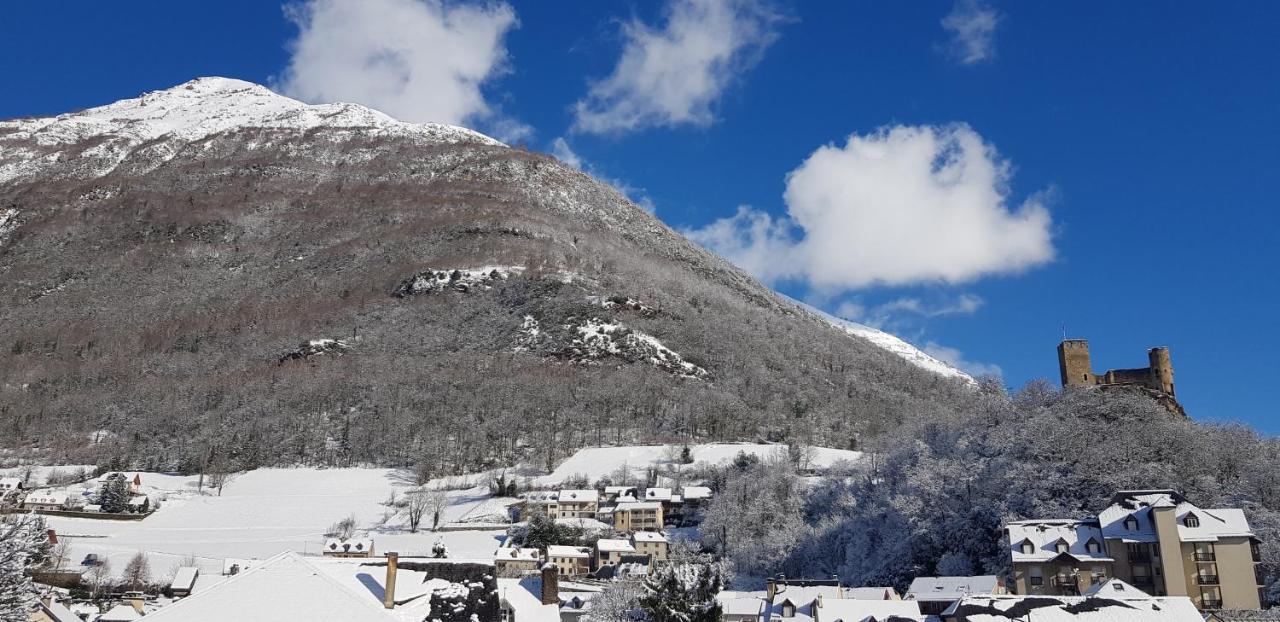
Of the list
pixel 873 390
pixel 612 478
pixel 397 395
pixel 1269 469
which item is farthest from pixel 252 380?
pixel 1269 469

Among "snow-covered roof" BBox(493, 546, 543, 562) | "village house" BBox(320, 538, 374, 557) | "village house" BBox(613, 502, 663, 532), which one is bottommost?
"snow-covered roof" BBox(493, 546, 543, 562)

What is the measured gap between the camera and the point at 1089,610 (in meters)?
36.3

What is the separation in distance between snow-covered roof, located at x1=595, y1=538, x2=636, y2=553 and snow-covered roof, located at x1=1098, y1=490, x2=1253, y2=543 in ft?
124

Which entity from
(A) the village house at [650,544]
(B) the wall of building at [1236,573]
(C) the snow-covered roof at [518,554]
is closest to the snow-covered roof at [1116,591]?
(B) the wall of building at [1236,573]

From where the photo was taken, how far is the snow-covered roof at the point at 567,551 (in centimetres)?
7719

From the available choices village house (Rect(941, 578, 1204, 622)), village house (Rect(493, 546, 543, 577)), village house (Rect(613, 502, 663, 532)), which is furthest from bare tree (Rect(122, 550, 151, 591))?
village house (Rect(941, 578, 1204, 622))

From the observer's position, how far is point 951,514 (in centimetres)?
6325

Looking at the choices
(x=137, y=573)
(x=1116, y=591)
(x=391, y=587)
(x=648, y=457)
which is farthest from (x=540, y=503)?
(x=391, y=587)

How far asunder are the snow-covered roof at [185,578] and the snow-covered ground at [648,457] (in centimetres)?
4616

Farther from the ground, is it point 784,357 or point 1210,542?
point 784,357

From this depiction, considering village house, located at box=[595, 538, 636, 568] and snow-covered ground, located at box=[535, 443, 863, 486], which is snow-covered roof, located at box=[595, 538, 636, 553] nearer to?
village house, located at box=[595, 538, 636, 568]

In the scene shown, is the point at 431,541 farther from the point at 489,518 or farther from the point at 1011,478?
the point at 1011,478

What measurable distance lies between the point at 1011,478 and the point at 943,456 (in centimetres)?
713

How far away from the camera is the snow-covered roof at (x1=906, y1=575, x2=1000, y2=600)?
46875 millimetres
